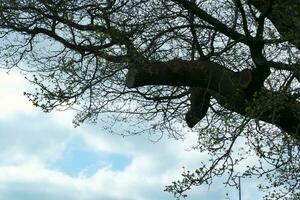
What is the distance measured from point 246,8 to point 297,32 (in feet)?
8.13

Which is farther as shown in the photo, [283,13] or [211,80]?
[211,80]

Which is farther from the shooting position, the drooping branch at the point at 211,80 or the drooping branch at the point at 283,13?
the drooping branch at the point at 211,80

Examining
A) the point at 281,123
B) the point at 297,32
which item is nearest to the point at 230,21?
the point at 281,123

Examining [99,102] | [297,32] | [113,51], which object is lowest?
[297,32]

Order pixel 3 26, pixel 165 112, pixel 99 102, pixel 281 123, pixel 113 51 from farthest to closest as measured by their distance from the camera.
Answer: pixel 165 112
pixel 99 102
pixel 3 26
pixel 281 123
pixel 113 51

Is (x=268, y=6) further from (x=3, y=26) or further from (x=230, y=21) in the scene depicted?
(x=3, y=26)

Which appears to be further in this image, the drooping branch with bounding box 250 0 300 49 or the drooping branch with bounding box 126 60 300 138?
the drooping branch with bounding box 126 60 300 138

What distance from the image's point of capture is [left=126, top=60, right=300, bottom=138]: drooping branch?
32.4 feet

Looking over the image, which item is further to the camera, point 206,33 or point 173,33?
point 206,33

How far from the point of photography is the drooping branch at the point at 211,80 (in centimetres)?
988

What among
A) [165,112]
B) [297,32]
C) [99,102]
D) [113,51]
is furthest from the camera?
[165,112]

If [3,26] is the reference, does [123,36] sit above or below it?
below

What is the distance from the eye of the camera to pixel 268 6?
30.1ft

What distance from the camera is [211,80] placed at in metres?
10.6
